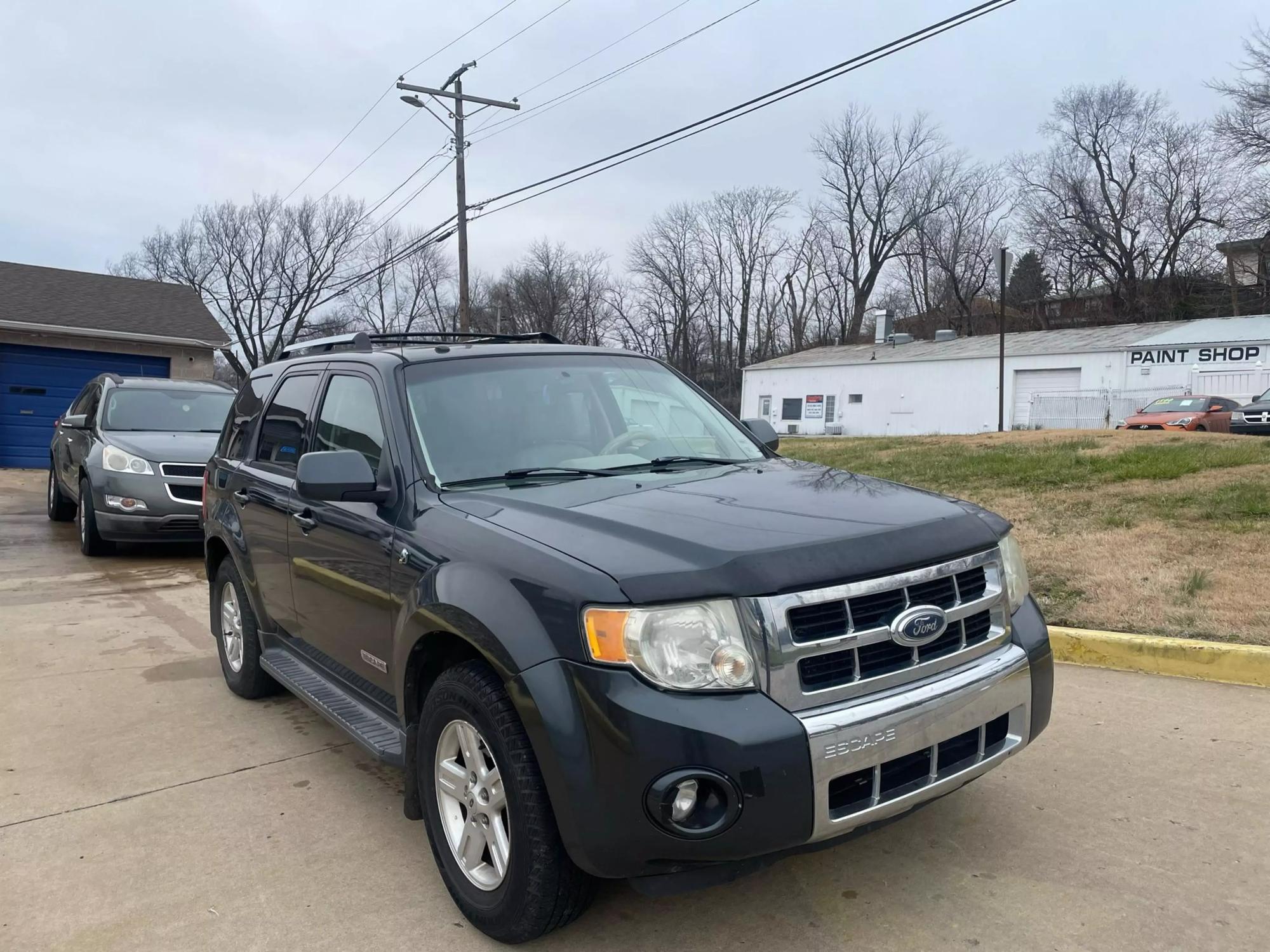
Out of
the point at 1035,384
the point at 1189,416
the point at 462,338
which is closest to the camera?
the point at 462,338

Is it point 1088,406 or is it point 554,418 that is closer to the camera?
point 554,418

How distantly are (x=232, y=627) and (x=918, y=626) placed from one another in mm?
3926

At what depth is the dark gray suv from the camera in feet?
29.4

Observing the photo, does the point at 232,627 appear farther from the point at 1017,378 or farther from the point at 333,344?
the point at 1017,378

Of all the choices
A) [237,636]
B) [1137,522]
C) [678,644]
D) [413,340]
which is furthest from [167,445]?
[1137,522]

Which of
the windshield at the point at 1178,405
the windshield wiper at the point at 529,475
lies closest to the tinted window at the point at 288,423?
the windshield wiper at the point at 529,475

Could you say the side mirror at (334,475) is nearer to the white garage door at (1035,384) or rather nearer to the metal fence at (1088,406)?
the metal fence at (1088,406)

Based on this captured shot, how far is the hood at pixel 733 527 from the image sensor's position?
2404 mm

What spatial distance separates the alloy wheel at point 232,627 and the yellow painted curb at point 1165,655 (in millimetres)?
4125

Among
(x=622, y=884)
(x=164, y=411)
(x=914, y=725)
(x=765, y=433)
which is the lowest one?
(x=622, y=884)

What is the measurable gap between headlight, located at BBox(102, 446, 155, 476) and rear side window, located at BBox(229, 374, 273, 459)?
→ 424 centimetres

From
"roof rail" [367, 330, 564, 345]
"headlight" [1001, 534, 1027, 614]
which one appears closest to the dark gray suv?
"roof rail" [367, 330, 564, 345]

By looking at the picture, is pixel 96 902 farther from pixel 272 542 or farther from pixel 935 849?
pixel 935 849

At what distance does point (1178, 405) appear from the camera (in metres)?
24.2
